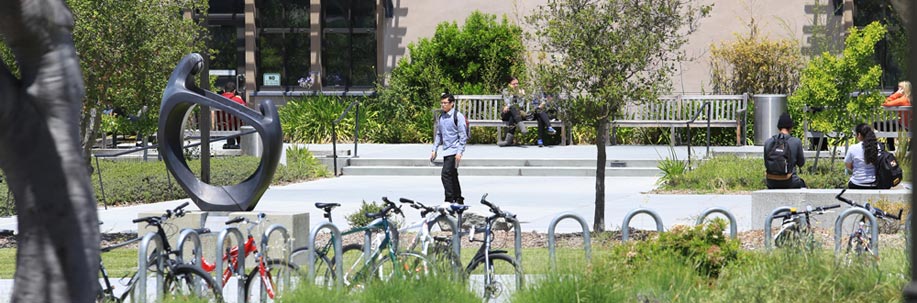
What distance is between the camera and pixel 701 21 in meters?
29.8

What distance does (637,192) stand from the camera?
63.0ft

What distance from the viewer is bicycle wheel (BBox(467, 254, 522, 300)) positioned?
8.73 metres

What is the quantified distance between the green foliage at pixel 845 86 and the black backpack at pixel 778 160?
3665 millimetres

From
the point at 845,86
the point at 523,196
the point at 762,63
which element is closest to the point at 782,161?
the point at 845,86

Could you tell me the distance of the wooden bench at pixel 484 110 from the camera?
2778cm

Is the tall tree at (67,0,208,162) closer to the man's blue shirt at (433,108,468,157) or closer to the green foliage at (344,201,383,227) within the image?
the green foliage at (344,201,383,227)

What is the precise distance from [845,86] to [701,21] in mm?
11033

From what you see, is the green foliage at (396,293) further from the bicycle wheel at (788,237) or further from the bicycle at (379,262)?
the bicycle wheel at (788,237)

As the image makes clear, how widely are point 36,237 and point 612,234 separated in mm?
7845

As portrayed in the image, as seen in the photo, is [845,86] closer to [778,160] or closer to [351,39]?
[778,160]

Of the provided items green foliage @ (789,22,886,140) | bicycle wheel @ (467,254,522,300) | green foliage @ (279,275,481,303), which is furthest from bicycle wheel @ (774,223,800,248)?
green foliage @ (789,22,886,140)

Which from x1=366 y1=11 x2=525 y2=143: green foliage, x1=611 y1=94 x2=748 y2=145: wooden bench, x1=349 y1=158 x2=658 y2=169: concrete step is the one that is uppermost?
x1=366 y1=11 x2=525 y2=143: green foliage

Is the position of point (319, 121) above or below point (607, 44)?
below

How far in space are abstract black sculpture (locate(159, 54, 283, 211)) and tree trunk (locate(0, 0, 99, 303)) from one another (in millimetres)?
6049
